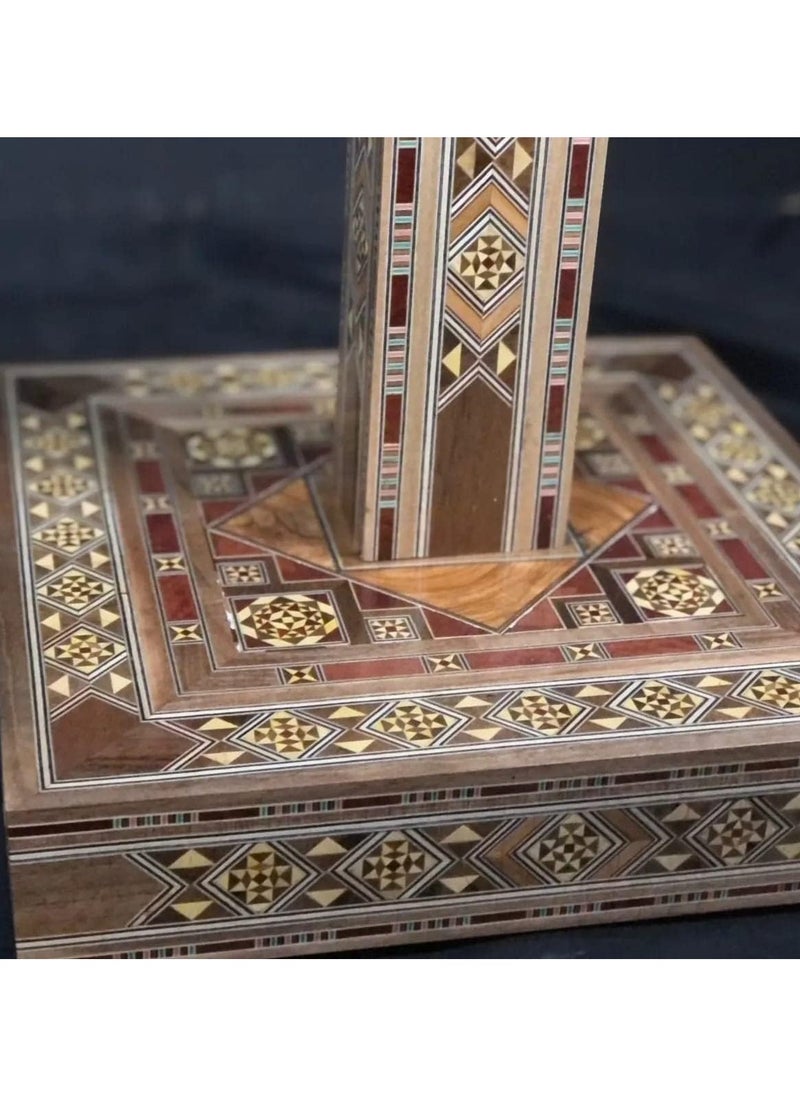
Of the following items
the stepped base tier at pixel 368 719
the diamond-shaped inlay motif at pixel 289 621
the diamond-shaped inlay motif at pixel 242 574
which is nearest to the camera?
the stepped base tier at pixel 368 719

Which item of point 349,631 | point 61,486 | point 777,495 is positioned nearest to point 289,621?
point 349,631

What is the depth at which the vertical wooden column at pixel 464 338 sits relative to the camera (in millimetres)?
2146

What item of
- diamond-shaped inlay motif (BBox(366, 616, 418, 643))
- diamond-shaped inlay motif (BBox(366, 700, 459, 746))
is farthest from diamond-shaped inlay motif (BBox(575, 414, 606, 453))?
diamond-shaped inlay motif (BBox(366, 700, 459, 746))

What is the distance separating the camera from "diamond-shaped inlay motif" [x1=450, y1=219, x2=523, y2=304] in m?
2.18

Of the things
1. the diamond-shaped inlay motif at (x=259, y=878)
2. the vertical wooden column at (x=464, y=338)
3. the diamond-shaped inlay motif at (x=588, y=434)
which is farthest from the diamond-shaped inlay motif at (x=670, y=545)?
the diamond-shaped inlay motif at (x=259, y=878)

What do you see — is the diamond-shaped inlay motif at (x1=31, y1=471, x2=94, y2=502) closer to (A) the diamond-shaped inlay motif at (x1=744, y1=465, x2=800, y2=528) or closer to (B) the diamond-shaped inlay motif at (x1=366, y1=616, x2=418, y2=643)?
(B) the diamond-shaped inlay motif at (x1=366, y1=616, x2=418, y2=643)

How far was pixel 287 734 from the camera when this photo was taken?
2039 millimetres

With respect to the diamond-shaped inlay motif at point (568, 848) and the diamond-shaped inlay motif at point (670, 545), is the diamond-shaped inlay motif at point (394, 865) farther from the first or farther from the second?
the diamond-shaped inlay motif at point (670, 545)

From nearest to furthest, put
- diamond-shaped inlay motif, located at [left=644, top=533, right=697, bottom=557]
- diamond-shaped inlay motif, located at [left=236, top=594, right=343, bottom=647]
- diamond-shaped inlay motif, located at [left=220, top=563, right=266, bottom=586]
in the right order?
1. diamond-shaped inlay motif, located at [left=236, top=594, right=343, bottom=647]
2. diamond-shaped inlay motif, located at [left=220, top=563, right=266, bottom=586]
3. diamond-shaped inlay motif, located at [left=644, top=533, right=697, bottom=557]

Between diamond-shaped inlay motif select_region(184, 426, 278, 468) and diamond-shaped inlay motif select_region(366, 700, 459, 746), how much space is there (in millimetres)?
629

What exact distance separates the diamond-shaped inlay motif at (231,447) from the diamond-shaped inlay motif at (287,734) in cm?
62

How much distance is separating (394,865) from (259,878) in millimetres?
155

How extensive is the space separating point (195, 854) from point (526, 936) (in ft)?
1.39

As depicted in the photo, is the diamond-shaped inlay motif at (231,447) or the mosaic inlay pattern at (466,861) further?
the diamond-shaped inlay motif at (231,447)
